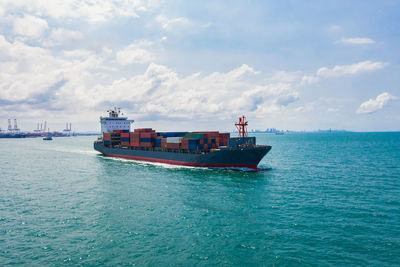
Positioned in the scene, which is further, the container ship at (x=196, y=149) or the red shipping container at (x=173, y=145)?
the red shipping container at (x=173, y=145)

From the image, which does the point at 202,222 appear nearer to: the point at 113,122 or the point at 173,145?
the point at 173,145

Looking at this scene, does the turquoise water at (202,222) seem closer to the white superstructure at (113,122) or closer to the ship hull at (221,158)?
the ship hull at (221,158)

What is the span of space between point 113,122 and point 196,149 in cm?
4884

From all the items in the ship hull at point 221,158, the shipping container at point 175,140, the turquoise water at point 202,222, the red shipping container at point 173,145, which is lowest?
the turquoise water at point 202,222

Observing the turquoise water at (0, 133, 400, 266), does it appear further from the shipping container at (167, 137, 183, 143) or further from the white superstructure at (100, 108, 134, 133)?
the white superstructure at (100, 108, 134, 133)

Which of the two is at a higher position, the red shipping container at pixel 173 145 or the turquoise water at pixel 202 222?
the red shipping container at pixel 173 145

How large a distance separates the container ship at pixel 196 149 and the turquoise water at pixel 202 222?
898 centimetres

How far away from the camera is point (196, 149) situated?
48188 mm

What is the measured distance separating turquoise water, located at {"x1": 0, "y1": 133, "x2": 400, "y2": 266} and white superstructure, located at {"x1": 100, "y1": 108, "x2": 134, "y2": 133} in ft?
161

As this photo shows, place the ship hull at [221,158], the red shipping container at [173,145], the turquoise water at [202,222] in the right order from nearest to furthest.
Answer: the turquoise water at [202,222], the ship hull at [221,158], the red shipping container at [173,145]

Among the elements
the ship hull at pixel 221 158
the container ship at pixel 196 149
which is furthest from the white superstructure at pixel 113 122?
the ship hull at pixel 221 158

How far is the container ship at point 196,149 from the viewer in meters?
43.4

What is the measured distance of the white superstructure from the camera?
83188 mm

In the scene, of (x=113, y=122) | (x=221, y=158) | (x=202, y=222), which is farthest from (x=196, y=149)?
(x=113, y=122)
